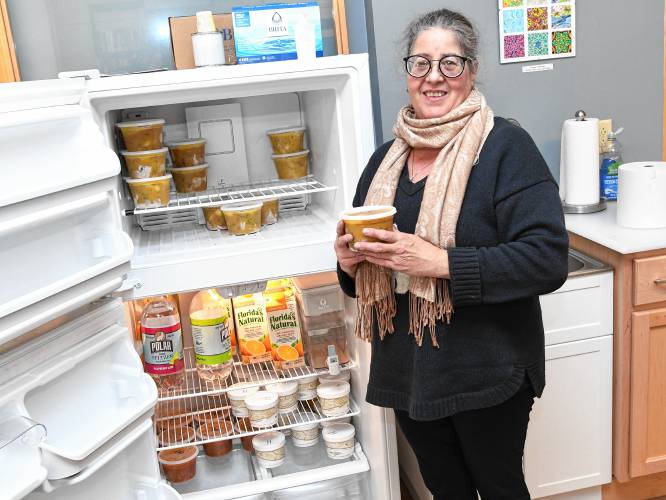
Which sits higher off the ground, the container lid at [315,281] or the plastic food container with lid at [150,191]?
the plastic food container with lid at [150,191]

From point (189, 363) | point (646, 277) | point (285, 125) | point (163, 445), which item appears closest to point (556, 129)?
point (646, 277)

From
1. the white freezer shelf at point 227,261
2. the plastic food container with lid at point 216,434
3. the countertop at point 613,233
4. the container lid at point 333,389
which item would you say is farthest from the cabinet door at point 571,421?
the plastic food container with lid at point 216,434

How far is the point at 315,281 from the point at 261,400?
39 cm

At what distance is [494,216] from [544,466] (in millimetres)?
1055

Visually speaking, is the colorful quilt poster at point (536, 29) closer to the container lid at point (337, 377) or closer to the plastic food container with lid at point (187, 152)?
the plastic food container with lid at point (187, 152)

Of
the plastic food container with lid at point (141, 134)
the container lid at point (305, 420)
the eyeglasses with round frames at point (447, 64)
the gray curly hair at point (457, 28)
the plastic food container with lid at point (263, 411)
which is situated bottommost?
the container lid at point (305, 420)

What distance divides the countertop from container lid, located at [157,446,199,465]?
1.37m

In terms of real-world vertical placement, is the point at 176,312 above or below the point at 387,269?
below

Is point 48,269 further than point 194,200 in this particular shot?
No

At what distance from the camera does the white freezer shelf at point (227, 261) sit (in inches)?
74.0

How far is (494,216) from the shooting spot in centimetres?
153

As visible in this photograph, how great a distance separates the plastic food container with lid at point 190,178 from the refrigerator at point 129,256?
0.12 feet

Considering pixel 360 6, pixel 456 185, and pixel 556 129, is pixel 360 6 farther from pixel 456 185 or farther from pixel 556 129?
pixel 456 185

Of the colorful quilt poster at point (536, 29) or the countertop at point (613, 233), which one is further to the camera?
the colorful quilt poster at point (536, 29)
